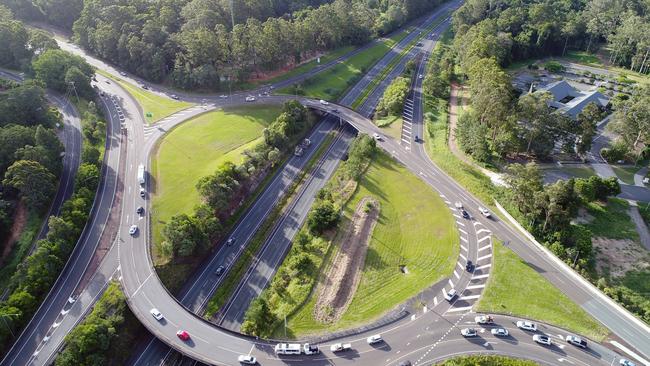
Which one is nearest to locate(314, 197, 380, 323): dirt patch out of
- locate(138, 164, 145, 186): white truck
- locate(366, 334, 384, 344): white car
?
locate(366, 334, 384, 344): white car

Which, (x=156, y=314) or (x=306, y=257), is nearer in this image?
(x=156, y=314)

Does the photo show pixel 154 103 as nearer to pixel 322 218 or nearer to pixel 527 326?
pixel 322 218

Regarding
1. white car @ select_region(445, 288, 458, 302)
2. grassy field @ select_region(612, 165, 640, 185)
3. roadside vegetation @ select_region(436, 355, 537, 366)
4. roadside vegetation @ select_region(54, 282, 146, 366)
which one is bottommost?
roadside vegetation @ select_region(54, 282, 146, 366)

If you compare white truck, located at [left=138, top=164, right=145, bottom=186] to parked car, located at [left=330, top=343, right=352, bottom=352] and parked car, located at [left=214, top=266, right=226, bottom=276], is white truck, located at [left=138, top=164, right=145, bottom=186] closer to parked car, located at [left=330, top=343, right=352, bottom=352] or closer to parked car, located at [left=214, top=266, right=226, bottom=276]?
parked car, located at [left=214, top=266, right=226, bottom=276]

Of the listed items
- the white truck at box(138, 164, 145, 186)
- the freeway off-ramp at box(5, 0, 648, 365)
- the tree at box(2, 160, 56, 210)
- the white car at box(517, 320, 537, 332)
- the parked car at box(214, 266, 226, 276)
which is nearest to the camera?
the freeway off-ramp at box(5, 0, 648, 365)

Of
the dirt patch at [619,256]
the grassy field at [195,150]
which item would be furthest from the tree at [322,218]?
the dirt patch at [619,256]

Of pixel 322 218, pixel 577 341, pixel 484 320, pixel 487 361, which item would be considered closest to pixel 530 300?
pixel 577 341
